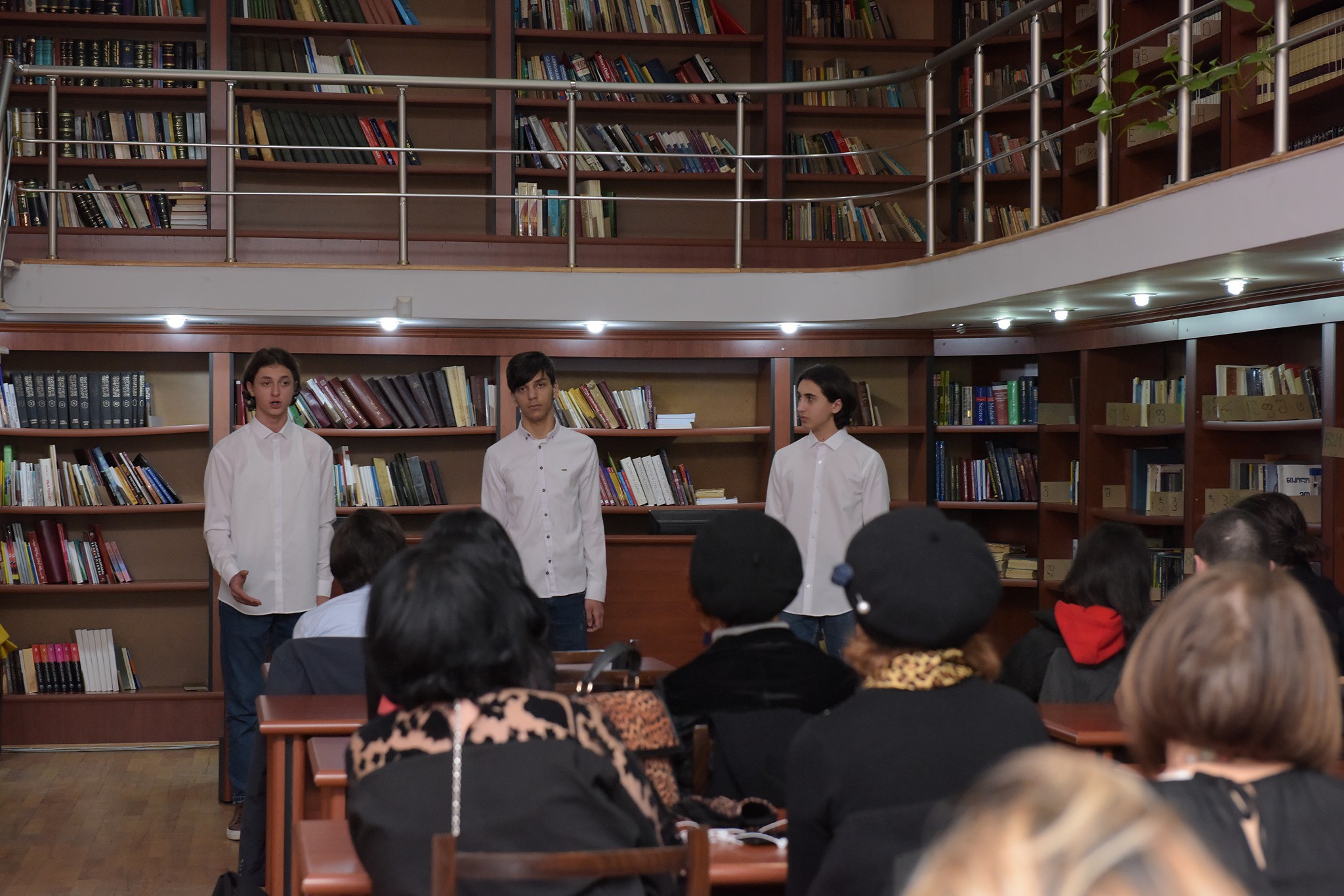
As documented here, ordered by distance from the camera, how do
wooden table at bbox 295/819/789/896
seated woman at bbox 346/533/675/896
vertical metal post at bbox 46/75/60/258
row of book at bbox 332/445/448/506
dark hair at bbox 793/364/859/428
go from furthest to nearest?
1. row of book at bbox 332/445/448/506
2. vertical metal post at bbox 46/75/60/258
3. dark hair at bbox 793/364/859/428
4. wooden table at bbox 295/819/789/896
5. seated woman at bbox 346/533/675/896

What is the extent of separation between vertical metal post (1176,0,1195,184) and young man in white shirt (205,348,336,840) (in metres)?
2.86

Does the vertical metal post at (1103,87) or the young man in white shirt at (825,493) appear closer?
the vertical metal post at (1103,87)

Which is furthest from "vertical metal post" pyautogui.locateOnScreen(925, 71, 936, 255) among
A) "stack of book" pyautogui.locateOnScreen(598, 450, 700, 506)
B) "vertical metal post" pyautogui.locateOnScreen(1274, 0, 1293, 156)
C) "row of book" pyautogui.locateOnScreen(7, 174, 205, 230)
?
"row of book" pyautogui.locateOnScreen(7, 174, 205, 230)

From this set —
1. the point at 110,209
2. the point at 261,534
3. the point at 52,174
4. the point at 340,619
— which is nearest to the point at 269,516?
the point at 261,534

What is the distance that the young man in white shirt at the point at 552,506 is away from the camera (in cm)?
440

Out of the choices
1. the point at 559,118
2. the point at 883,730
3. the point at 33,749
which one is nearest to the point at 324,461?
the point at 33,749

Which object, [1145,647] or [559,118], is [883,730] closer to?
[1145,647]

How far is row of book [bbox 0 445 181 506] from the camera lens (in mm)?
5109

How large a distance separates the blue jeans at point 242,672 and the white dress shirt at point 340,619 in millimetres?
1096

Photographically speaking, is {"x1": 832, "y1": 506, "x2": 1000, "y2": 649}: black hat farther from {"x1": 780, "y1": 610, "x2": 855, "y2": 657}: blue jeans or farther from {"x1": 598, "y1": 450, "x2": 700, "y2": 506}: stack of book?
{"x1": 598, "y1": 450, "x2": 700, "y2": 506}: stack of book

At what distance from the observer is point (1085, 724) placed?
2.46m

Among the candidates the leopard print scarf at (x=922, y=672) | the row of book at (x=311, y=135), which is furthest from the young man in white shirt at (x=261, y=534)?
the leopard print scarf at (x=922, y=672)

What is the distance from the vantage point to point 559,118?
6.21 meters

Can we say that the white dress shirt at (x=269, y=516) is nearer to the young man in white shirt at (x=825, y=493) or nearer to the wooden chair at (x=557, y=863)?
the young man in white shirt at (x=825, y=493)
